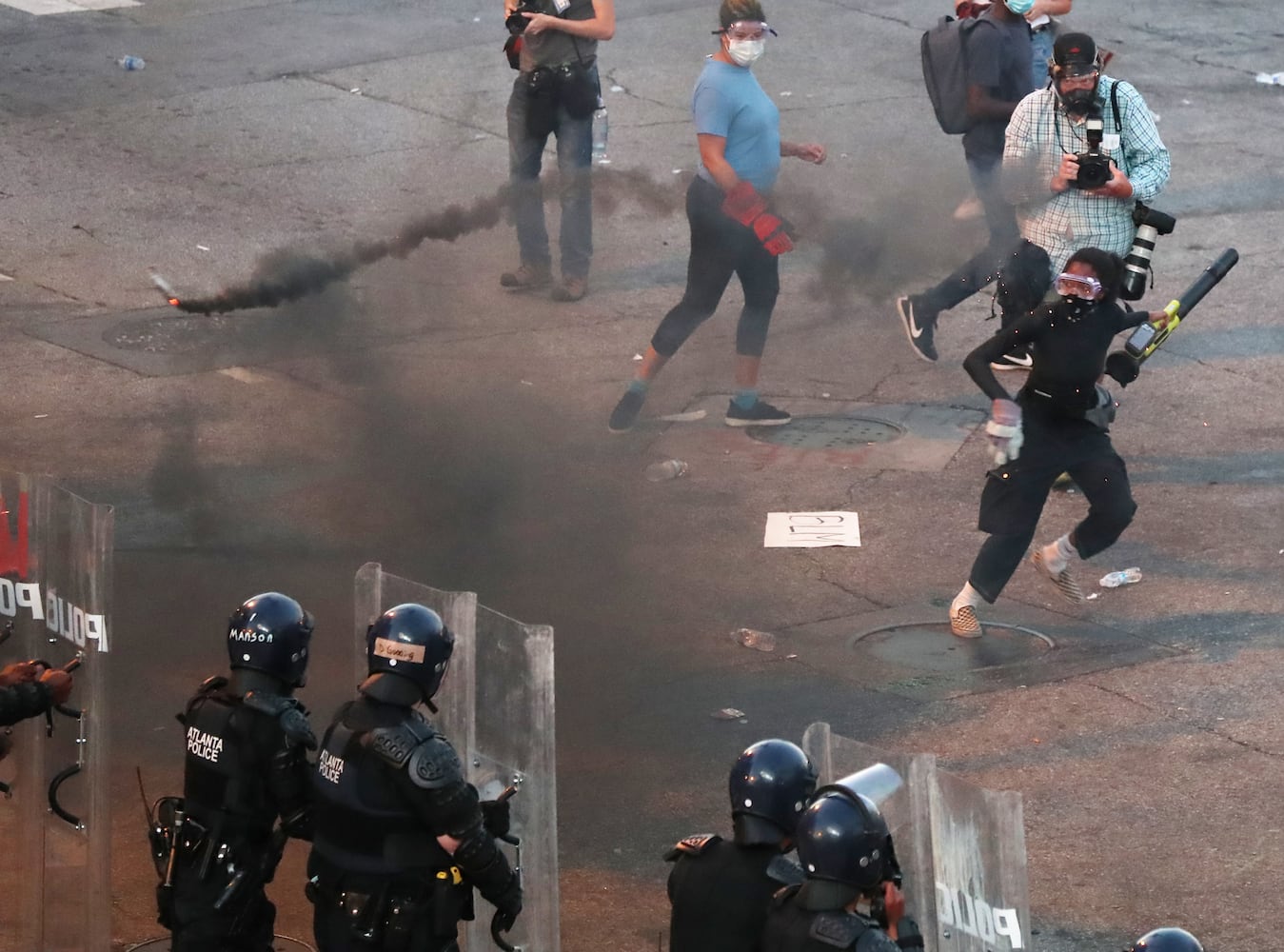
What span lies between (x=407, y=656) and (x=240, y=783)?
0.71m

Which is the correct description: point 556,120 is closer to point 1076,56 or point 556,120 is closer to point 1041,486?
point 1076,56

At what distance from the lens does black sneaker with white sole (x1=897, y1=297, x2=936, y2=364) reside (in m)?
10.7

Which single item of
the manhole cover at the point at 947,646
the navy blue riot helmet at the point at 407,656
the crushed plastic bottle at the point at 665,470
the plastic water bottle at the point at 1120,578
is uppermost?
the navy blue riot helmet at the point at 407,656

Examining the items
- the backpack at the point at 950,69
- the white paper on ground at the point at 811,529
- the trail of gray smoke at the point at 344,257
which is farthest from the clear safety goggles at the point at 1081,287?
the trail of gray smoke at the point at 344,257

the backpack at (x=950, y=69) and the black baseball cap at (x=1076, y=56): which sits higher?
the black baseball cap at (x=1076, y=56)

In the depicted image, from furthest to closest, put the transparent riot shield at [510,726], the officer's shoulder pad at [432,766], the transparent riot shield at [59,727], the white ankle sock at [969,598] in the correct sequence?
1. the white ankle sock at [969,598]
2. the transparent riot shield at [59,727]
3. the transparent riot shield at [510,726]
4. the officer's shoulder pad at [432,766]

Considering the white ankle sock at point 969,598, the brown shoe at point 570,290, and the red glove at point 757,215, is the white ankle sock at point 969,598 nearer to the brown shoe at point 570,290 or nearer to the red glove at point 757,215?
the red glove at point 757,215

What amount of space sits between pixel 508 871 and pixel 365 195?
9.89m

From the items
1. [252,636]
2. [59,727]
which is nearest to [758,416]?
[59,727]

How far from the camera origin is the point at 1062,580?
794 cm

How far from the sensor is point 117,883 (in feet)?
20.7

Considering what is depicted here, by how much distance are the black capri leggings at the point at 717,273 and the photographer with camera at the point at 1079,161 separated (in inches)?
51.4

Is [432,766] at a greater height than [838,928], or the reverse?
[838,928]

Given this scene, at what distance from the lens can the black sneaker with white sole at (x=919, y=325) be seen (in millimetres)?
10664
